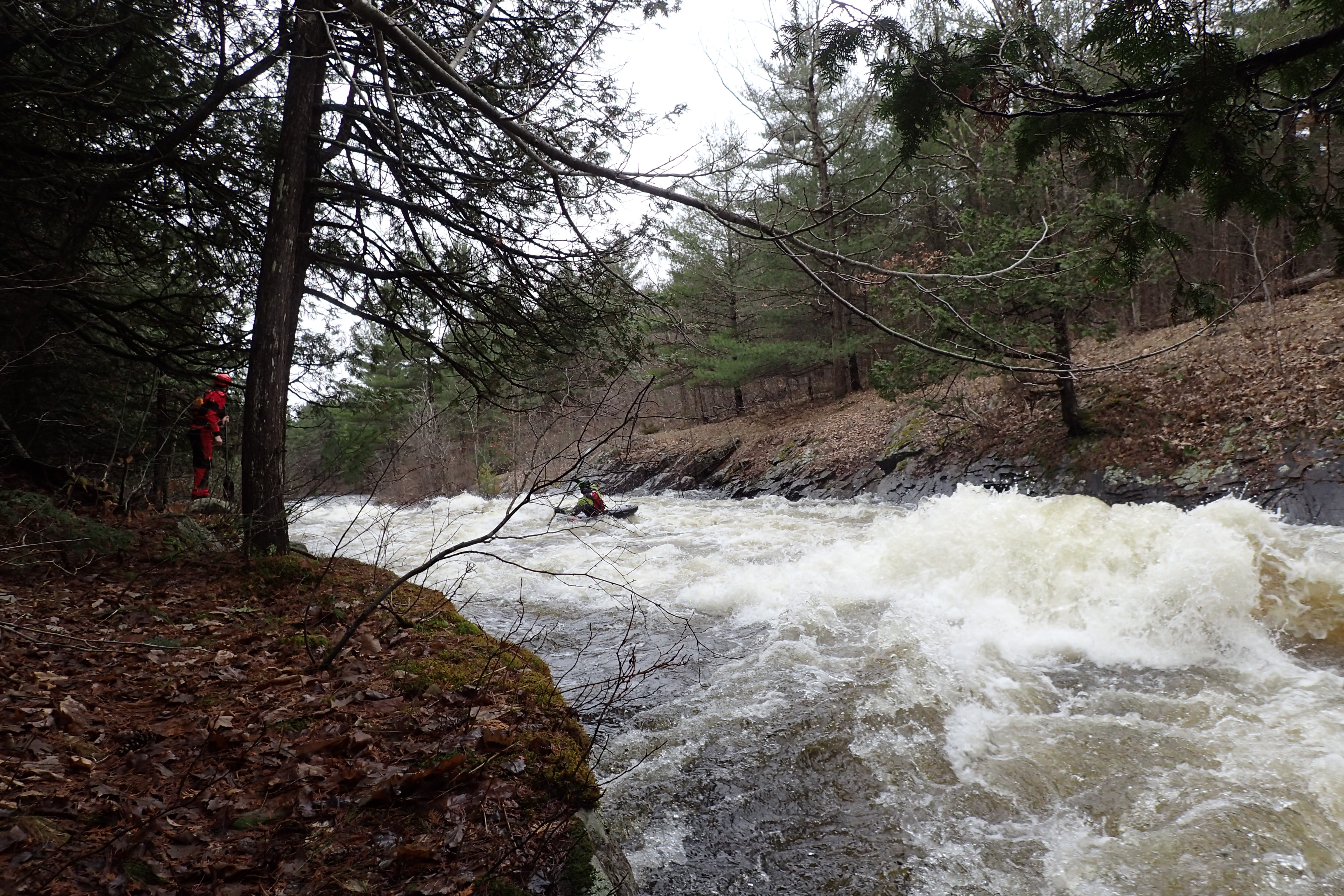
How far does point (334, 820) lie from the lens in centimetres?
218

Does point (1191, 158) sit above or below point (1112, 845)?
above

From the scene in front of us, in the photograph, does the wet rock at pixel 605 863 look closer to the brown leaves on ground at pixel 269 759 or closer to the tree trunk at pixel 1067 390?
the brown leaves on ground at pixel 269 759

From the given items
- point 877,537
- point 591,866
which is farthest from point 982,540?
point 591,866

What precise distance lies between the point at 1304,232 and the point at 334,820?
432cm

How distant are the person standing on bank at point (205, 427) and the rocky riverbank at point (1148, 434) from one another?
4901mm

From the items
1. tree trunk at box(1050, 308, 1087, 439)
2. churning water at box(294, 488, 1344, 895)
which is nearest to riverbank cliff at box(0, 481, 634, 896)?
churning water at box(294, 488, 1344, 895)

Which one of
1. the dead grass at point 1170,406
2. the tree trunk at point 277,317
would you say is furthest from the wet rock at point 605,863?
the dead grass at point 1170,406

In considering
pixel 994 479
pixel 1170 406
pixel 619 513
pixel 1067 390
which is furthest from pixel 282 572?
pixel 1170 406

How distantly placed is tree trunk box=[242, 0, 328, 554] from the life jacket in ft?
9.41

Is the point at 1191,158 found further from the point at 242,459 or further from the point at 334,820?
the point at 242,459

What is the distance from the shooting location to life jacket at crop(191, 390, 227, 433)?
7574 millimetres

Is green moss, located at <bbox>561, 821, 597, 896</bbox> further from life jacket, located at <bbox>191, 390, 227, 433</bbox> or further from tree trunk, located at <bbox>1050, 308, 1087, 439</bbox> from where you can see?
tree trunk, located at <bbox>1050, 308, 1087, 439</bbox>

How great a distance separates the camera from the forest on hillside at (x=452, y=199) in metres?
2.65

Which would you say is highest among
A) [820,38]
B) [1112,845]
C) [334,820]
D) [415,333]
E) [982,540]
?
[820,38]
